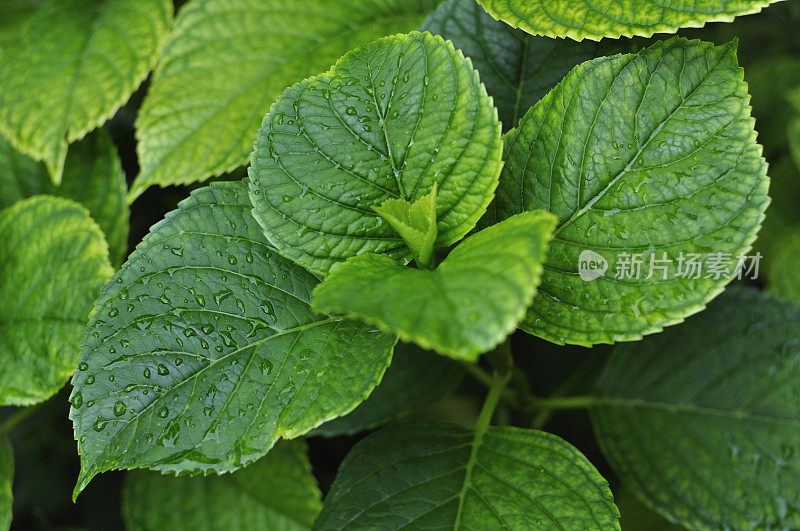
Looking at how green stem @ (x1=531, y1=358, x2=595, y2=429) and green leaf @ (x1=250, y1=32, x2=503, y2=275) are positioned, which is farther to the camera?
green stem @ (x1=531, y1=358, x2=595, y2=429)

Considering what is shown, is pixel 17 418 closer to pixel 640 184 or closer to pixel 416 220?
pixel 416 220

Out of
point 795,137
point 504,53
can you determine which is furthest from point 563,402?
point 795,137

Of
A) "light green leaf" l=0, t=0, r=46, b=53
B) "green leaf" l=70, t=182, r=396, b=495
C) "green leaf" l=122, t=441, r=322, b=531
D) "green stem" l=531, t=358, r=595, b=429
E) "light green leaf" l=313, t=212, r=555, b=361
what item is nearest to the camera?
"light green leaf" l=313, t=212, r=555, b=361

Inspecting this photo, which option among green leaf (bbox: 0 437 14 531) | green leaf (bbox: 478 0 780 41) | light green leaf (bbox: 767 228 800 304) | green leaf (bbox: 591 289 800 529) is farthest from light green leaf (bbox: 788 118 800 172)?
green leaf (bbox: 0 437 14 531)

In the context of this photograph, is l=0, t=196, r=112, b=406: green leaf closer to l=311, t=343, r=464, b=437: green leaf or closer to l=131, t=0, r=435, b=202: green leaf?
l=131, t=0, r=435, b=202: green leaf

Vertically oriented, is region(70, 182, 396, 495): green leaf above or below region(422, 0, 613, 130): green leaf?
below

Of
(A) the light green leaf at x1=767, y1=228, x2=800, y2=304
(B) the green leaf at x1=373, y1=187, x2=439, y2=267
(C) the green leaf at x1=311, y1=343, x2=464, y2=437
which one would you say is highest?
(B) the green leaf at x1=373, y1=187, x2=439, y2=267
